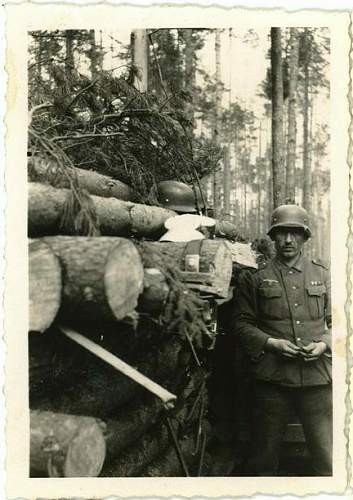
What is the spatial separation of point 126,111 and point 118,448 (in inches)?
112

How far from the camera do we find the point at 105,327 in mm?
3096

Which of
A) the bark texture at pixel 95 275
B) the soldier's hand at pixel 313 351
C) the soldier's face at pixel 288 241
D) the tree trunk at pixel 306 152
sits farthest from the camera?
the tree trunk at pixel 306 152

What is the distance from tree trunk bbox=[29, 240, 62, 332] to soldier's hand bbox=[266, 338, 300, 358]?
204 cm

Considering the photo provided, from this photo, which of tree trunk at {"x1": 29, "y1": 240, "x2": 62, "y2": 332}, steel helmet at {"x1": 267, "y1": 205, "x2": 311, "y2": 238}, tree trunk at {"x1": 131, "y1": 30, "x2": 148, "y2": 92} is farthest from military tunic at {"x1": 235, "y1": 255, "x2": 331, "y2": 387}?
tree trunk at {"x1": 131, "y1": 30, "x2": 148, "y2": 92}

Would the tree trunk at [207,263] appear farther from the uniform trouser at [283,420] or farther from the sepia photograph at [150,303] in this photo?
the uniform trouser at [283,420]

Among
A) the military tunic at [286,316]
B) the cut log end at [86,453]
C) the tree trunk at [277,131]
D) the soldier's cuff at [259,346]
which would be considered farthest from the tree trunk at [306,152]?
the cut log end at [86,453]

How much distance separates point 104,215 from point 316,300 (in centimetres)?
191

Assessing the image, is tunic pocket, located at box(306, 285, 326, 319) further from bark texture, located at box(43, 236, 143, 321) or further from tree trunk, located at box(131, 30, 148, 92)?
tree trunk, located at box(131, 30, 148, 92)

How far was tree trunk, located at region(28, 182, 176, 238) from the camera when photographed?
3.02 meters

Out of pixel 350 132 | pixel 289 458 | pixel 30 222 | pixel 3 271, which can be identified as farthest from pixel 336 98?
pixel 289 458

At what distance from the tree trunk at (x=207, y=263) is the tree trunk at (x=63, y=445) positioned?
113 cm

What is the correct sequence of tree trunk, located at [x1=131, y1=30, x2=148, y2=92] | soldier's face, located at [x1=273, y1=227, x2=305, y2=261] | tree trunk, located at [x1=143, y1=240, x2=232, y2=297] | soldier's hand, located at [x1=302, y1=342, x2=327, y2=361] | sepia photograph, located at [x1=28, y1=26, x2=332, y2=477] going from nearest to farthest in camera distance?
sepia photograph, located at [x1=28, y1=26, x2=332, y2=477]
tree trunk, located at [x1=143, y1=240, x2=232, y2=297]
soldier's hand, located at [x1=302, y1=342, x2=327, y2=361]
soldier's face, located at [x1=273, y1=227, x2=305, y2=261]
tree trunk, located at [x1=131, y1=30, x2=148, y2=92]

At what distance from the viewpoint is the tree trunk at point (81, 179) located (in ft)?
10.2

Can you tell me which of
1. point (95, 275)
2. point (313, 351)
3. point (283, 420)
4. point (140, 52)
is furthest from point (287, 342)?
point (140, 52)
